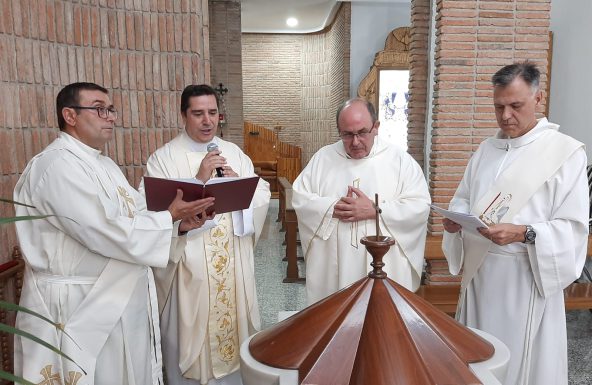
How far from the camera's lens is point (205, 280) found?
2.78 m

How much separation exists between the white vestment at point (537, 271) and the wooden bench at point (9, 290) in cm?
260

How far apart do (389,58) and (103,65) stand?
25.8 ft

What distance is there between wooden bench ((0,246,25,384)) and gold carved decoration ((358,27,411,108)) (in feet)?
28.3

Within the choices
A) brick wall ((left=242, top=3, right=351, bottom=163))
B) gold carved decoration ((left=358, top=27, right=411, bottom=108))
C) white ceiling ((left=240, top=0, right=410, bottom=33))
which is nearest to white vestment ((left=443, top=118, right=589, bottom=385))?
gold carved decoration ((left=358, top=27, right=411, bottom=108))

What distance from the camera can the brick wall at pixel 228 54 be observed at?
10109mm

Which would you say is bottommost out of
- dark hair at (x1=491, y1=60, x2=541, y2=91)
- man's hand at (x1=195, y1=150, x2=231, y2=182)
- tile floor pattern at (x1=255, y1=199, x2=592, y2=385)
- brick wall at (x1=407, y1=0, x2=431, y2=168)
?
tile floor pattern at (x1=255, y1=199, x2=592, y2=385)

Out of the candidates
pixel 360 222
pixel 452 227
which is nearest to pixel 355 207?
pixel 360 222

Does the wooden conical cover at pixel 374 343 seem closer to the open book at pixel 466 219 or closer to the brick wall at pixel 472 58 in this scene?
the open book at pixel 466 219

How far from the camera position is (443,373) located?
872mm

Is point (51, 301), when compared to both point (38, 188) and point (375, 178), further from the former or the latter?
point (375, 178)

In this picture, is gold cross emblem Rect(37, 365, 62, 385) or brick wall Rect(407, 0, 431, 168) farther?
brick wall Rect(407, 0, 431, 168)

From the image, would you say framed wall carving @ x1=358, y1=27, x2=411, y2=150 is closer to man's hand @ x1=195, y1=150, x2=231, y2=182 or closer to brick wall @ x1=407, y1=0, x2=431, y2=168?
brick wall @ x1=407, y1=0, x2=431, y2=168

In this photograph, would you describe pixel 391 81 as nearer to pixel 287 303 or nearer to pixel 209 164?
pixel 287 303

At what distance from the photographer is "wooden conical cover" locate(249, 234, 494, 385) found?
2.83 feet
